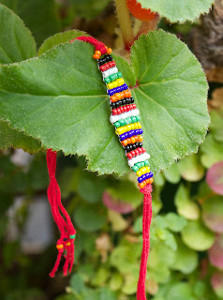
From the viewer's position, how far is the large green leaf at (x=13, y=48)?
58 cm

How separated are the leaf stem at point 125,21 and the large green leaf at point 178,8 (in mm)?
144

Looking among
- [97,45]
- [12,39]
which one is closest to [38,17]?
[12,39]

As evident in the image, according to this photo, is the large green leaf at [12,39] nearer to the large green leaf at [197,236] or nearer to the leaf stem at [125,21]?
the leaf stem at [125,21]

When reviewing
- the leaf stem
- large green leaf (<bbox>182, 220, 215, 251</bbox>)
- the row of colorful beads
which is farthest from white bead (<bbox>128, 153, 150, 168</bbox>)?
large green leaf (<bbox>182, 220, 215, 251</bbox>)

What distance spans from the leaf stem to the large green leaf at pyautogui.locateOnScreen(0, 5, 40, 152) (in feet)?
0.50

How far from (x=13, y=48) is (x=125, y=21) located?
185mm

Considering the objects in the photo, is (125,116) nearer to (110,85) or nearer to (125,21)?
(110,85)

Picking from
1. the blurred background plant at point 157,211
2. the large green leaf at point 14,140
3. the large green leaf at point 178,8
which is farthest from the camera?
the blurred background plant at point 157,211

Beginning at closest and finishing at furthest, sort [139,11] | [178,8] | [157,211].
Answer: [178,8] → [139,11] → [157,211]

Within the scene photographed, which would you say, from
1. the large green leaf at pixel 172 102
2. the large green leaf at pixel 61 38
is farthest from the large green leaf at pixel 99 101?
the large green leaf at pixel 61 38

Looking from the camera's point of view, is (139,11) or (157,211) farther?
(157,211)

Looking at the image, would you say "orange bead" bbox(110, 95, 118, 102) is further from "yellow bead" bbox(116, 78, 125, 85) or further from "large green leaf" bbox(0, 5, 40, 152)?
"large green leaf" bbox(0, 5, 40, 152)

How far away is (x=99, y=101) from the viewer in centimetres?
54

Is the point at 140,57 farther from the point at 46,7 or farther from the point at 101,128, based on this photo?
the point at 46,7
